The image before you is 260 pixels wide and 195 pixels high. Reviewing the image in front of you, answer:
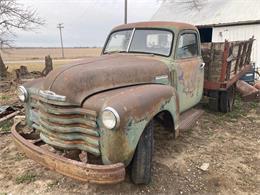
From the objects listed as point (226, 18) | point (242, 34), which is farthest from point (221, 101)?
point (226, 18)

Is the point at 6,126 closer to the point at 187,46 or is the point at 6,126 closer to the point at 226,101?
the point at 187,46

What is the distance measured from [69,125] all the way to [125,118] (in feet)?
2.31

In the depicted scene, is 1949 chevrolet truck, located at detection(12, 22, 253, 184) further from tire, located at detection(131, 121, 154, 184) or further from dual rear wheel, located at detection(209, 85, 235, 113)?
dual rear wheel, located at detection(209, 85, 235, 113)

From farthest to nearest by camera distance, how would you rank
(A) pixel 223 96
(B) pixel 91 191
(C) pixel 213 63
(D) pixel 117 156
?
(A) pixel 223 96
(C) pixel 213 63
(B) pixel 91 191
(D) pixel 117 156

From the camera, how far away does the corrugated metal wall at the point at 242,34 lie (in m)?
12.9

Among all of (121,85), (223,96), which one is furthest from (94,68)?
(223,96)

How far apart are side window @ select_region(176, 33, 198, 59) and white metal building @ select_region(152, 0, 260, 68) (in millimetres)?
8565

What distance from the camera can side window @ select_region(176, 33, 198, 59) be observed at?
4970 millimetres

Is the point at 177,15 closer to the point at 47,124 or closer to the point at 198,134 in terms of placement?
the point at 198,134

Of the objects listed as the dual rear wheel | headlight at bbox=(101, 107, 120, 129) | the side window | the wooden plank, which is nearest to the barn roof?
the dual rear wheel

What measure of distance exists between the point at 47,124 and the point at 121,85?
1.07m

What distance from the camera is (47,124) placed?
343 centimetres

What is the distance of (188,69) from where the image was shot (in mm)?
5090

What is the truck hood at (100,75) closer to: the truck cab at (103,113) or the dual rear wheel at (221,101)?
the truck cab at (103,113)
